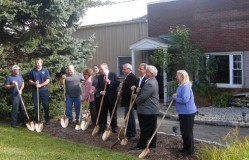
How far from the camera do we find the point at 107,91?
10211 millimetres

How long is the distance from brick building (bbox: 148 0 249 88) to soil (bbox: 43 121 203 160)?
7983mm

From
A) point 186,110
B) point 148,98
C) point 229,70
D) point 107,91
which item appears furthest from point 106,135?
point 229,70

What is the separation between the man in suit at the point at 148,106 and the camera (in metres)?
8.37

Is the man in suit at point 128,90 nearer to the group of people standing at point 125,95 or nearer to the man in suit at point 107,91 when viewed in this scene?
the group of people standing at point 125,95

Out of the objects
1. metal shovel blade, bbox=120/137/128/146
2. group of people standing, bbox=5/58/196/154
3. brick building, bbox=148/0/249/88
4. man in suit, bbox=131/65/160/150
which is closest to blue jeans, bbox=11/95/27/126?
group of people standing, bbox=5/58/196/154

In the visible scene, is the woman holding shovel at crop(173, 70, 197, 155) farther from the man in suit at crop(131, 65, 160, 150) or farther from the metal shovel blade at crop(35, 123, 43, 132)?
the metal shovel blade at crop(35, 123, 43, 132)

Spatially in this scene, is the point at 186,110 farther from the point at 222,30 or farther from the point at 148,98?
the point at 222,30

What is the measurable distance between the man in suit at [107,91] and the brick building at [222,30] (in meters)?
7.92

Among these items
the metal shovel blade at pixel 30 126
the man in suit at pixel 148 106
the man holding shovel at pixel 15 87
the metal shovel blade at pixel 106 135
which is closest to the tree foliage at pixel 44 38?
the man holding shovel at pixel 15 87

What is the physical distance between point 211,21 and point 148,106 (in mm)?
9865

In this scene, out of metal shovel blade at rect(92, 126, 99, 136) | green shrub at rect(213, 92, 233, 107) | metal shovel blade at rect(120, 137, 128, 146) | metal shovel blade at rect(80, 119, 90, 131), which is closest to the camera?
metal shovel blade at rect(120, 137, 128, 146)

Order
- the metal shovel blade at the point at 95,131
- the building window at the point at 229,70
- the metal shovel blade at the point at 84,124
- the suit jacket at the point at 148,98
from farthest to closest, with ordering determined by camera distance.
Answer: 1. the building window at the point at 229,70
2. the metal shovel blade at the point at 84,124
3. the metal shovel blade at the point at 95,131
4. the suit jacket at the point at 148,98

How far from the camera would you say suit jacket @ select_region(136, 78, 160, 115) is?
8.34 meters

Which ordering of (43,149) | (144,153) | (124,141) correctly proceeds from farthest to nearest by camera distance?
(124,141), (43,149), (144,153)
